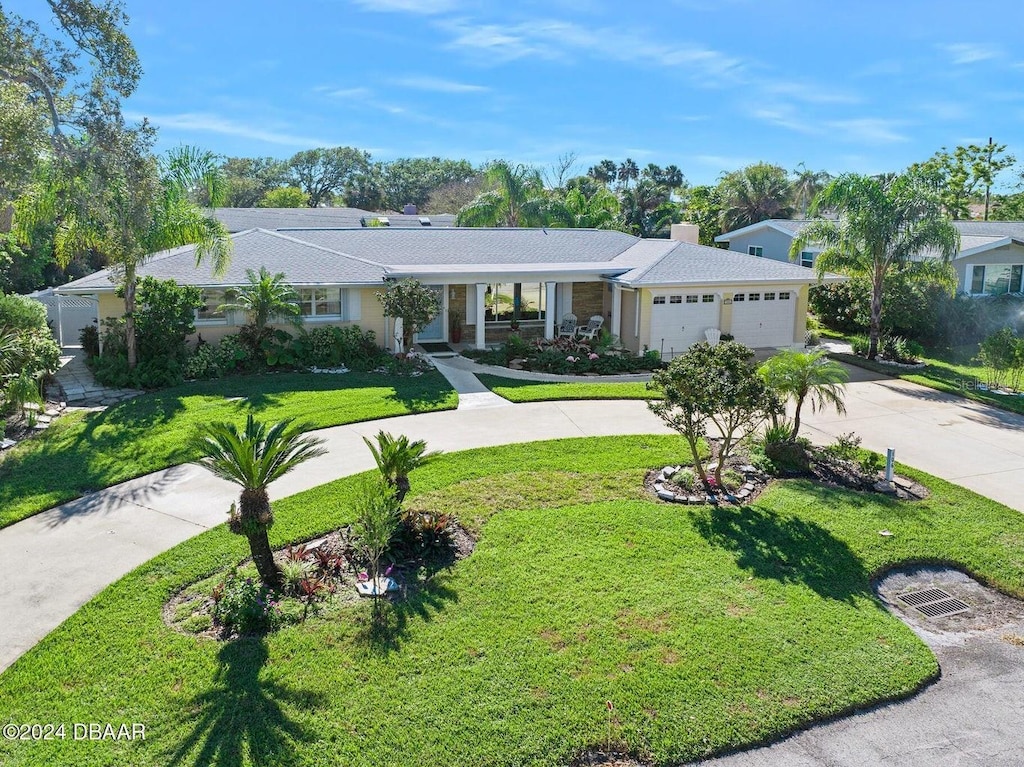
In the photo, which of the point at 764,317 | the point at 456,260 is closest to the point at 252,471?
the point at 456,260

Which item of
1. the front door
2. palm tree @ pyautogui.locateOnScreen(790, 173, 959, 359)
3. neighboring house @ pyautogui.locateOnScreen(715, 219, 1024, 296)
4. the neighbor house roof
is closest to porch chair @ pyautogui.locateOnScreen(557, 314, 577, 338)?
the neighbor house roof

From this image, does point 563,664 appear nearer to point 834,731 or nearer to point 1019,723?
point 834,731

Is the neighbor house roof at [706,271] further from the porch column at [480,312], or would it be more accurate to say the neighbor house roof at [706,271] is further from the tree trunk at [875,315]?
the porch column at [480,312]

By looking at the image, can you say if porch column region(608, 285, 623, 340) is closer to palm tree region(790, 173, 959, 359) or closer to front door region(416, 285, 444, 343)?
front door region(416, 285, 444, 343)

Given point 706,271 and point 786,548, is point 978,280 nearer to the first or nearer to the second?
point 706,271

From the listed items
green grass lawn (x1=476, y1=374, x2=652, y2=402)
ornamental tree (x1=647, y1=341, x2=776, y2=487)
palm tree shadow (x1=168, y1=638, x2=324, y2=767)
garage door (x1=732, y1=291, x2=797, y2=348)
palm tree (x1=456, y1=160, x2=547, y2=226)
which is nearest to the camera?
palm tree shadow (x1=168, y1=638, x2=324, y2=767)

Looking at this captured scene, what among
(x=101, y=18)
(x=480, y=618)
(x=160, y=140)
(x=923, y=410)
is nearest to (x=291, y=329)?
(x=160, y=140)

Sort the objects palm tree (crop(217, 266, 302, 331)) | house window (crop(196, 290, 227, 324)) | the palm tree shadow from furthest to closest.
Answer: house window (crop(196, 290, 227, 324)) < palm tree (crop(217, 266, 302, 331)) < the palm tree shadow
